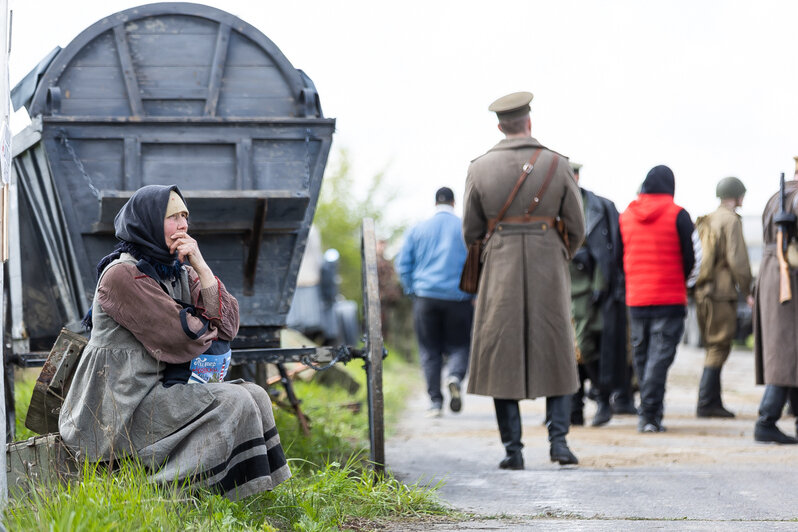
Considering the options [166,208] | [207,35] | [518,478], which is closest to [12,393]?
[166,208]

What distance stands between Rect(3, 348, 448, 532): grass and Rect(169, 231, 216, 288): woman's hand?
77 centimetres

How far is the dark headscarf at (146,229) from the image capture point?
442cm

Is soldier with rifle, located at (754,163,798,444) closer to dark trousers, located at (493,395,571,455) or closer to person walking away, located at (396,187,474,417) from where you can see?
dark trousers, located at (493,395,571,455)

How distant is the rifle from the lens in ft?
25.2

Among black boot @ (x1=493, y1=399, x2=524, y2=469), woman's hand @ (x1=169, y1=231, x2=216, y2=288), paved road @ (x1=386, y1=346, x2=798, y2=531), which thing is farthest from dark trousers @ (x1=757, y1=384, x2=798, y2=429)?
woman's hand @ (x1=169, y1=231, x2=216, y2=288)

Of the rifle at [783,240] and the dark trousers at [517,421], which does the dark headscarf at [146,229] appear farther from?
the rifle at [783,240]

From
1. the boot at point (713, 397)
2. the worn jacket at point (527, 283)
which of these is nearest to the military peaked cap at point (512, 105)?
the worn jacket at point (527, 283)

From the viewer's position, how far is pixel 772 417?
779 centimetres

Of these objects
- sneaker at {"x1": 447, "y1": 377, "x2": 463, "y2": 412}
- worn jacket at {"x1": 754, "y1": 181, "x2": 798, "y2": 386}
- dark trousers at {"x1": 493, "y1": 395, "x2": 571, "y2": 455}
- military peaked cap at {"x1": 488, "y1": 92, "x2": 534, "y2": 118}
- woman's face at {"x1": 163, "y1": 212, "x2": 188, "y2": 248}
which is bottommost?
sneaker at {"x1": 447, "y1": 377, "x2": 463, "y2": 412}

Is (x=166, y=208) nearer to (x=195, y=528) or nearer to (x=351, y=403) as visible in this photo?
(x=195, y=528)

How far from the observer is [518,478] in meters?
6.21

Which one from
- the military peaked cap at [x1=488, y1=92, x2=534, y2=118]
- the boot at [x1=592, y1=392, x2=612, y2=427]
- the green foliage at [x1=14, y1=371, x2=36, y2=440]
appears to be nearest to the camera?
the green foliage at [x1=14, y1=371, x2=36, y2=440]

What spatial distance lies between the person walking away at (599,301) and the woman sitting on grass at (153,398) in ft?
17.5

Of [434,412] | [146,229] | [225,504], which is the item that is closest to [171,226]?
[146,229]
